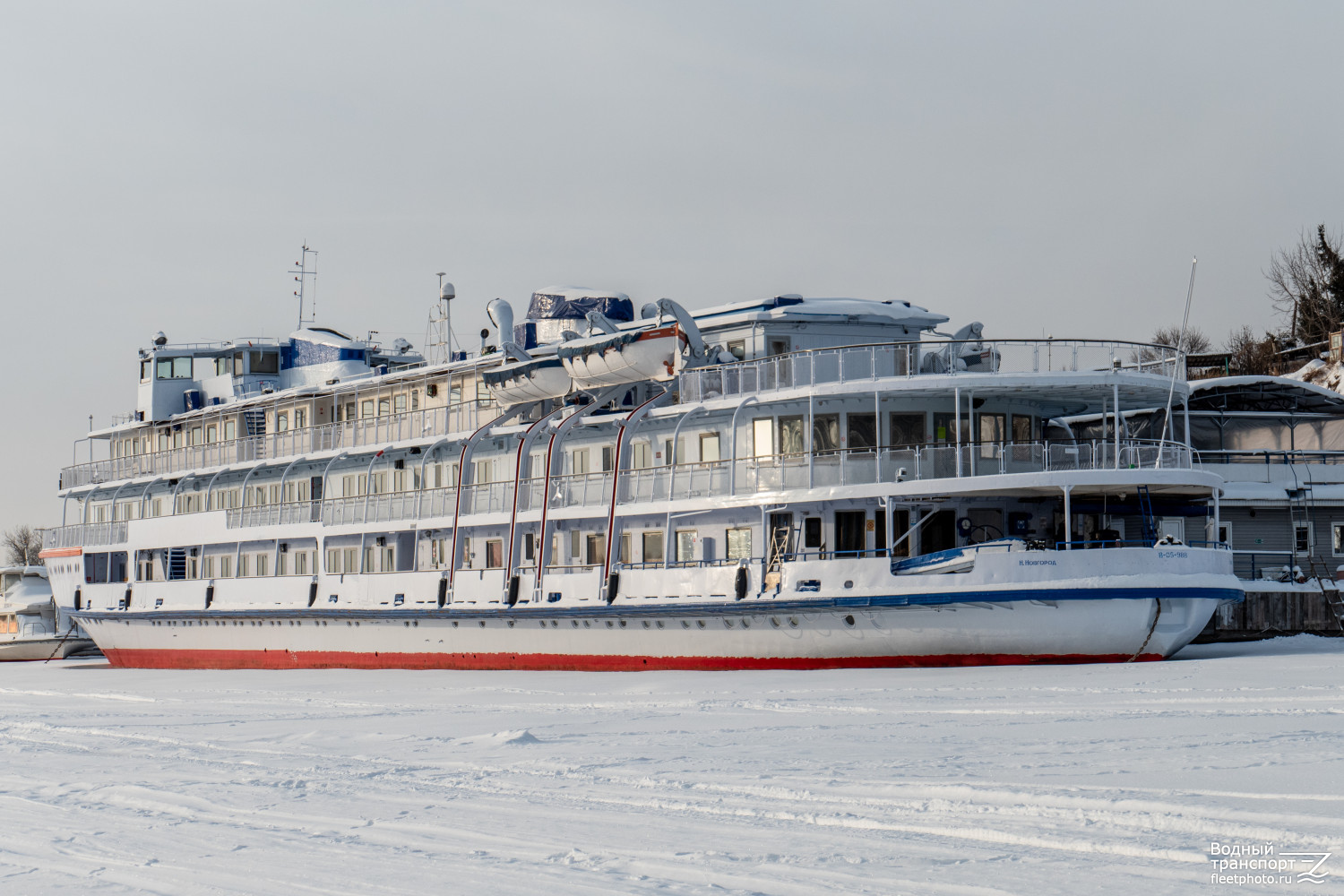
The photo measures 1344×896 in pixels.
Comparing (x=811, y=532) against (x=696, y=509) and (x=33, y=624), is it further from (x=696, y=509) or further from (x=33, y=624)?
(x=33, y=624)

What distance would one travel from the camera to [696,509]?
88.3ft

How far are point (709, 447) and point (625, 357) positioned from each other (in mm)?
2731

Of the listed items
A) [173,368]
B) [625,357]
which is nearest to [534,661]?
[625,357]

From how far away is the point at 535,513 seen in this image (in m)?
30.4

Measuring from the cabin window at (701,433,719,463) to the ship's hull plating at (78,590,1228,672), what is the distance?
11.9 feet

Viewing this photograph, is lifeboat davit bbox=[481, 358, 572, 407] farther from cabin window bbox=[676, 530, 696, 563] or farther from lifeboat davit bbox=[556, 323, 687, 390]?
cabin window bbox=[676, 530, 696, 563]

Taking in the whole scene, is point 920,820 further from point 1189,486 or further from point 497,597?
point 497,597

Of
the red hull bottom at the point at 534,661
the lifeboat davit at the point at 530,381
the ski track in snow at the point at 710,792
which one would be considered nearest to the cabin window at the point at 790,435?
the red hull bottom at the point at 534,661

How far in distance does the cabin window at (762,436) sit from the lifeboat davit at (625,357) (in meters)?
2.29

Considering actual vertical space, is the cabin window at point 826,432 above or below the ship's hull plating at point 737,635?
above

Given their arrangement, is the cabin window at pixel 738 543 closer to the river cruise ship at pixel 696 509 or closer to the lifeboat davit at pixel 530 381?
the river cruise ship at pixel 696 509

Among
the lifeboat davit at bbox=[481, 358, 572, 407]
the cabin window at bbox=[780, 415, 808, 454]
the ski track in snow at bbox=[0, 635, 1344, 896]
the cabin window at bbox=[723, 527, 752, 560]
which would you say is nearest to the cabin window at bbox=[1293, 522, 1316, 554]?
the cabin window at bbox=[780, 415, 808, 454]

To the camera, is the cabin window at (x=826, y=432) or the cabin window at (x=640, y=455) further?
the cabin window at (x=640, y=455)

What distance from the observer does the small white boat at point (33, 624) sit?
Answer: 50.8m
